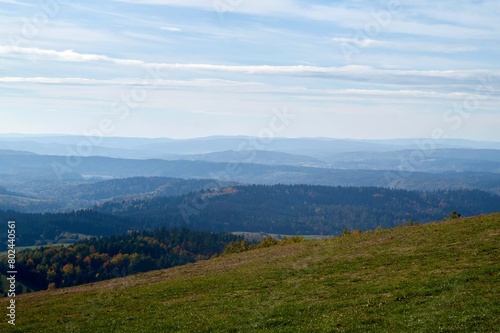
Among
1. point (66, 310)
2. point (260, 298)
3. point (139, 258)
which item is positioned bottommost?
point (139, 258)

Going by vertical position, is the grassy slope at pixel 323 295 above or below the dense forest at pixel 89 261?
above

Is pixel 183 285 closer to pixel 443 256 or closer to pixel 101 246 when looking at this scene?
pixel 443 256

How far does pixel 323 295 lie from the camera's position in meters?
33.8

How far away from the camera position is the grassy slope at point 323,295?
2755 cm

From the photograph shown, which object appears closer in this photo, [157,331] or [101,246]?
[157,331]

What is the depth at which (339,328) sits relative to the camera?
1040 inches

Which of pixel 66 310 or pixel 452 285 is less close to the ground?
pixel 452 285

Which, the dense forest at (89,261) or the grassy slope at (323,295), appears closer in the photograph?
the grassy slope at (323,295)

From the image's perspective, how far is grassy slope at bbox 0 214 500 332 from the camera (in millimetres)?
27547

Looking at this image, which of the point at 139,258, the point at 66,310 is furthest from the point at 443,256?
the point at 139,258

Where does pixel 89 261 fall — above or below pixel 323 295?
below

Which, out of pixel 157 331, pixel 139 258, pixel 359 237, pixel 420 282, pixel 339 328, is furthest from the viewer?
pixel 139 258

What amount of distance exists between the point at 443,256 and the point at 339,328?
1681 centimetres

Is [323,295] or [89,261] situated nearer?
[323,295]
